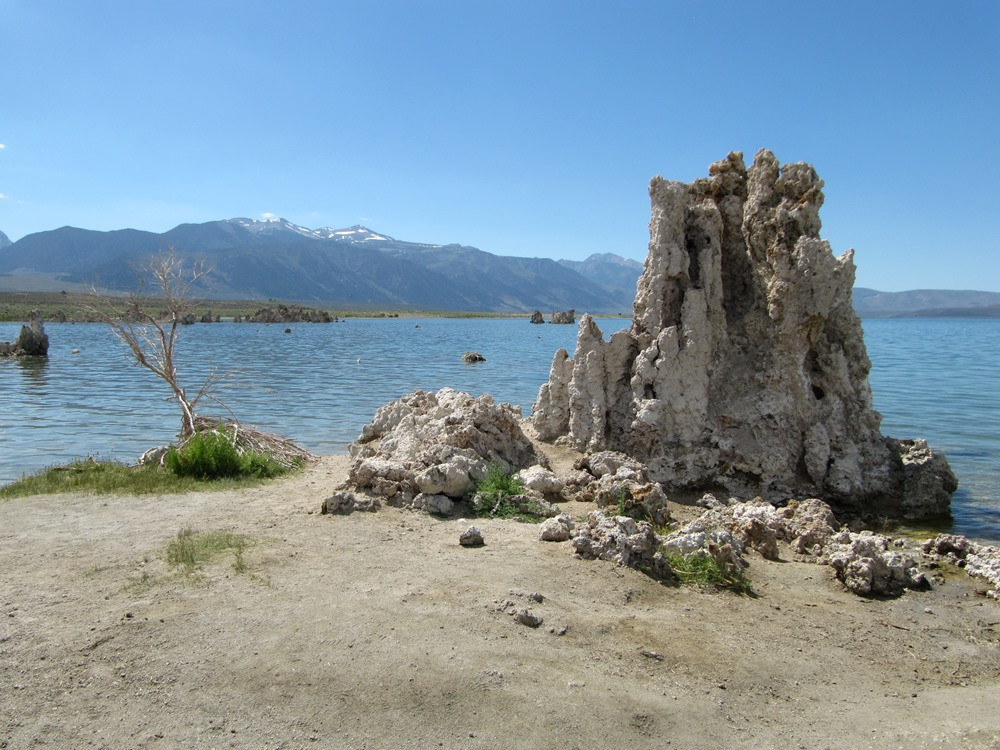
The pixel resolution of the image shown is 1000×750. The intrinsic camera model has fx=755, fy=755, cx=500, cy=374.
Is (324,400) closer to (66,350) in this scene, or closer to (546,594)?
(546,594)

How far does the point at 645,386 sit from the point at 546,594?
17.8 ft

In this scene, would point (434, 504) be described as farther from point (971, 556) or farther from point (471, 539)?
point (971, 556)

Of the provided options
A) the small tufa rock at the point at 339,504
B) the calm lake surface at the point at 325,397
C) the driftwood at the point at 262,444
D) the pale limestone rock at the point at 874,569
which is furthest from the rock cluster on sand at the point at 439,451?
the calm lake surface at the point at 325,397

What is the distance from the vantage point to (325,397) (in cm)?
2558

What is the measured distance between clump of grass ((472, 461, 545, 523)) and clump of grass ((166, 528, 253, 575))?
9.01 ft

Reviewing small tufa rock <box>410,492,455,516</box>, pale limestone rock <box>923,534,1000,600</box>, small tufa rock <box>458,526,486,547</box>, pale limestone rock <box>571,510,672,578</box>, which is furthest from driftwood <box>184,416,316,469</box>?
pale limestone rock <box>923,534,1000,600</box>

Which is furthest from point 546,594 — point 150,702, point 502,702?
point 150,702

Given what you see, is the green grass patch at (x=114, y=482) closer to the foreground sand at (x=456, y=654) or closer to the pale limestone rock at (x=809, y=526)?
the foreground sand at (x=456, y=654)

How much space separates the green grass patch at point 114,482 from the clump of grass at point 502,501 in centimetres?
353

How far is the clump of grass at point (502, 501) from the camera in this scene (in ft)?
29.6

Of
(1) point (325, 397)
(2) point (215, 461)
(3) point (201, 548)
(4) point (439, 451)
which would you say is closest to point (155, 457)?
(2) point (215, 461)

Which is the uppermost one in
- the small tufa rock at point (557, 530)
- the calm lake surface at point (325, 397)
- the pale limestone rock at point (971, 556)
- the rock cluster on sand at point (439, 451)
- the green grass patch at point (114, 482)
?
the rock cluster on sand at point (439, 451)

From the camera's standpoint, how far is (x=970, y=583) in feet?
25.6

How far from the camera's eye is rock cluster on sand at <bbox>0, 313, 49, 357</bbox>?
40.5m
